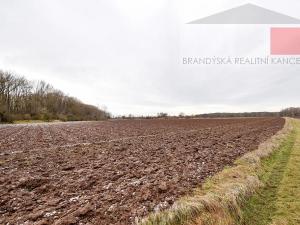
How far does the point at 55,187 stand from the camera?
6668 mm

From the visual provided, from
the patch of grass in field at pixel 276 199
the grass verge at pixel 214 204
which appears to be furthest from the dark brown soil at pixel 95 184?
the patch of grass in field at pixel 276 199

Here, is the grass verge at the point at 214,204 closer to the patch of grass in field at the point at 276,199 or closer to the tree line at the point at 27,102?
the patch of grass in field at the point at 276,199

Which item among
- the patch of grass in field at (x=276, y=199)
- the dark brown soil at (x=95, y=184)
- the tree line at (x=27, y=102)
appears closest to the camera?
the dark brown soil at (x=95, y=184)

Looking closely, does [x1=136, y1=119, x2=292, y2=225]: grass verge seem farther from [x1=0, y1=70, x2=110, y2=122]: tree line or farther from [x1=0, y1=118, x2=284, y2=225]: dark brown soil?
[x1=0, y1=70, x2=110, y2=122]: tree line

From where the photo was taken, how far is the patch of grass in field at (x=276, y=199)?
510cm

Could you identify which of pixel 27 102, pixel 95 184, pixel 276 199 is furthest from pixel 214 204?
pixel 27 102

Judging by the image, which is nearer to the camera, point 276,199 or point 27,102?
point 276,199

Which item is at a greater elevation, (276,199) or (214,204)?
(214,204)

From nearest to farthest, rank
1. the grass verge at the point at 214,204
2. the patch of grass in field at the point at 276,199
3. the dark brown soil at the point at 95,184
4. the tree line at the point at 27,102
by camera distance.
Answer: the grass verge at the point at 214,204, the dark brown soil at the point at 95,184, the patch of grass in field at the point at 276,199, the tree line at the point at 27,102

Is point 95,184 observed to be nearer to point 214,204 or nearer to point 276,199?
point 214,204

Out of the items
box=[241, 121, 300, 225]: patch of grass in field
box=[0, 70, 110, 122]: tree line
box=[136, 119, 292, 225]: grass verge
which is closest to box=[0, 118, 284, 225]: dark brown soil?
box=[136, 119, 292, 225]: grass verge

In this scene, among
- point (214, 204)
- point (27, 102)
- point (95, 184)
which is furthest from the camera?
point (27, 102)

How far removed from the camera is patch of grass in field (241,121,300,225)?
5098 mm

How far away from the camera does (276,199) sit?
19.9 ft
